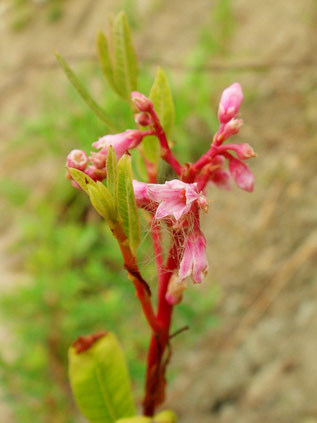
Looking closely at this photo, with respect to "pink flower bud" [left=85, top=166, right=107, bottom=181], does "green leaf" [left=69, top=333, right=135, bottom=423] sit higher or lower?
lower

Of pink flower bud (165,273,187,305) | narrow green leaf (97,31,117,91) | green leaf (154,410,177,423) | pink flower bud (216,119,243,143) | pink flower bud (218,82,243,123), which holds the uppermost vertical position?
narrow green leaf (97,31,117,91)

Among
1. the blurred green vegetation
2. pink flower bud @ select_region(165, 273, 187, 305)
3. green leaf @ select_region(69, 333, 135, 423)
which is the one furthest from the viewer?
the blurred green vegetation

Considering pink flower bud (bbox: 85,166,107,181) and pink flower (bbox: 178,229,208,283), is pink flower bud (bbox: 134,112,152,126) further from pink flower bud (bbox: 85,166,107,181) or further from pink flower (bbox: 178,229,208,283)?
pink flower (bbox: 178,229,208,283)

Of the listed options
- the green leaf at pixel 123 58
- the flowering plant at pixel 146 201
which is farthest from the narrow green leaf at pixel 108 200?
the green leaf at pixel 123 58

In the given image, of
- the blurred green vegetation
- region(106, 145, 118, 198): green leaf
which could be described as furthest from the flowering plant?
the blurred green vegetation

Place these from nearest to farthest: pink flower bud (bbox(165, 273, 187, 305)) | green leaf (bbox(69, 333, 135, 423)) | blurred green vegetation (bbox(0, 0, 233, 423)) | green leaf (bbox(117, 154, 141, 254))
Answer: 1. green leaf (bbox(117, 154, 141, 254))
2. pink flower bud (bbox(165, 273, 187, 305))
3. green leaf (bbox(69, 333, 135, 423))
4. blurred green vegetation (bbox(0, 0, 233, 423))
